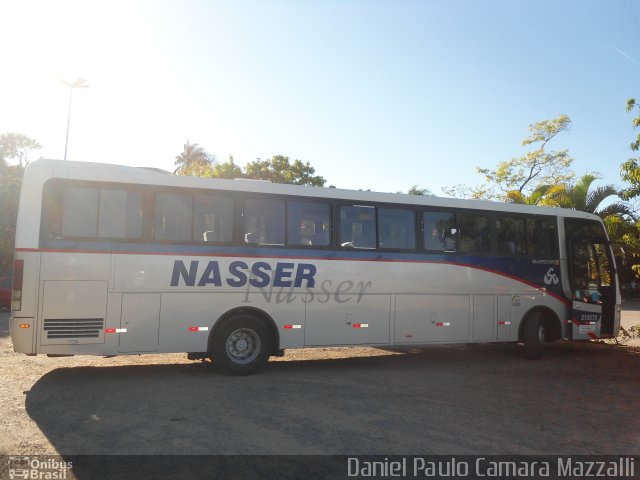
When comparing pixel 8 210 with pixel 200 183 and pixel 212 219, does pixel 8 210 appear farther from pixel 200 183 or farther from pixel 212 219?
pixel 212 219

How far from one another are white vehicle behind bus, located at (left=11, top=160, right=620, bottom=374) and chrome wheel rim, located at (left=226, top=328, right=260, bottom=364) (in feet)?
0.08

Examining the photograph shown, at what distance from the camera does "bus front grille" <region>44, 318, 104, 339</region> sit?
7.67 meters

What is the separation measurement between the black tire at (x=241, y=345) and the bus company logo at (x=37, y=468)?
4018 mm

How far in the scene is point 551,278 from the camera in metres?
11.5

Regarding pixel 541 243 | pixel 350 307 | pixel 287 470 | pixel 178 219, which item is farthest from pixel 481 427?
pixel 541 243

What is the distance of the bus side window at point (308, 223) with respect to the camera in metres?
9.14

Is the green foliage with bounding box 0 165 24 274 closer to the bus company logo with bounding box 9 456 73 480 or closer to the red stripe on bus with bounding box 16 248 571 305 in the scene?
the red stripe on bus with bounding box 16 248 571 305

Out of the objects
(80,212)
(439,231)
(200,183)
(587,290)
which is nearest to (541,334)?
(587,290)

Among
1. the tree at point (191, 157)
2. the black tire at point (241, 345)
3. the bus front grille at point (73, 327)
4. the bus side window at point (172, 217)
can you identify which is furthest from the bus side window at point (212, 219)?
the tree at point (191, 157)

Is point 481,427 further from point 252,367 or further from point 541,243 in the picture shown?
point 541,243

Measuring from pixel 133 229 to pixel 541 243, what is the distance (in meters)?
8.85

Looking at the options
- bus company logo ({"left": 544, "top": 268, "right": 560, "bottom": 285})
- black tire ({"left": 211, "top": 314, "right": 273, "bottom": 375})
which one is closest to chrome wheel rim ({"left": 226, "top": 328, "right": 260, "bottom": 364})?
black tire ({"left": 211, "top": 314, "right": 273, "bottom": 375})

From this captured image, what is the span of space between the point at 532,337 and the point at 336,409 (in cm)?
651

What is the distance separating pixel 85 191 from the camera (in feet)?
26.1
